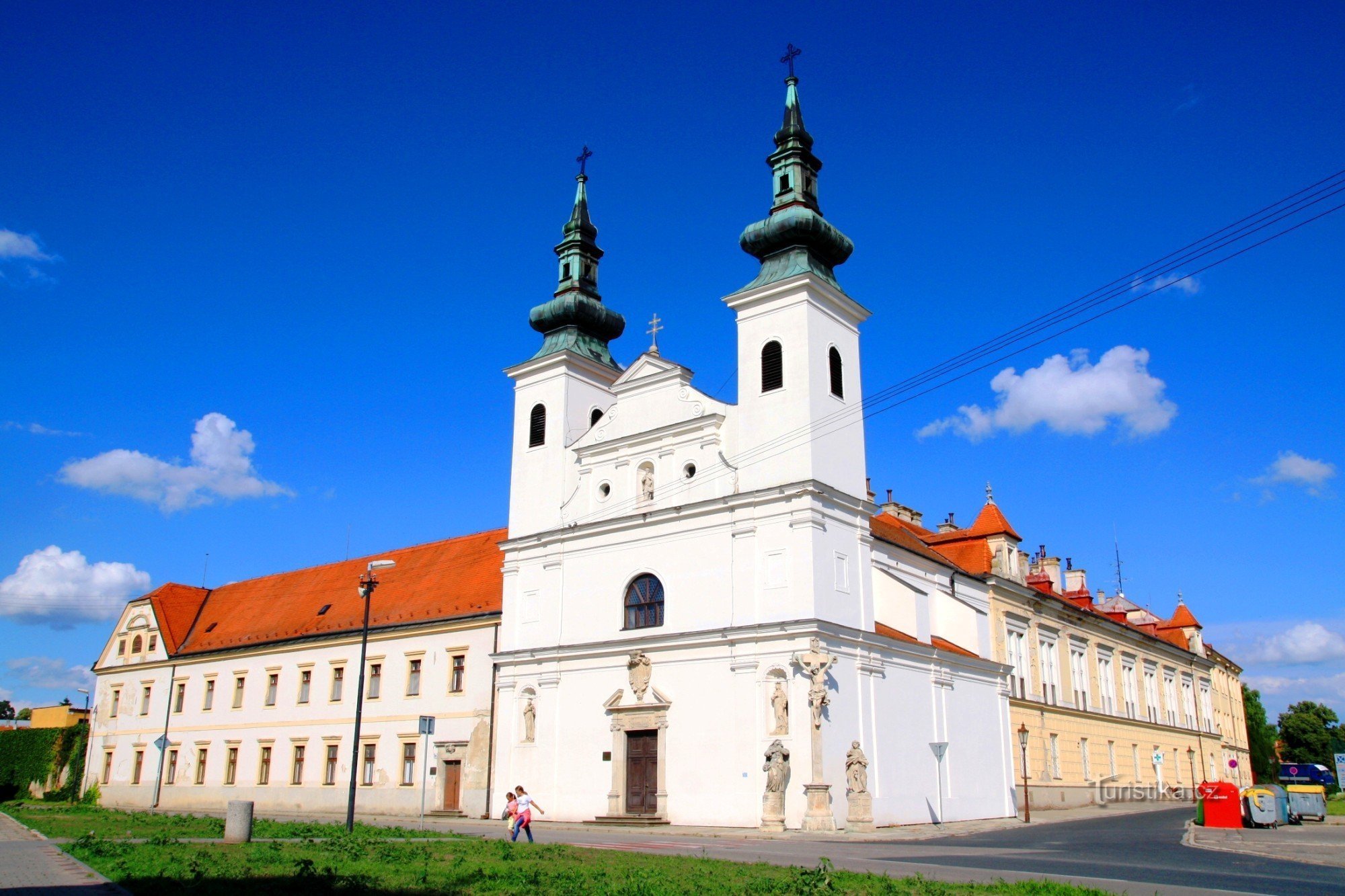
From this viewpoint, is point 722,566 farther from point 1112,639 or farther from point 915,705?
point 1112,639

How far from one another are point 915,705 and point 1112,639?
2470cm

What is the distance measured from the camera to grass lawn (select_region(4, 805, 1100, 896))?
13.1 metres

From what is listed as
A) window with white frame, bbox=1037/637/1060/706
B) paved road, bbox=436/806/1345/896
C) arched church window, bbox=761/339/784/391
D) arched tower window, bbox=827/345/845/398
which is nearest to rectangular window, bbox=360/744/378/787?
paved road, bbox=436/806/1345/896

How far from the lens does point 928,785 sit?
33125 mm

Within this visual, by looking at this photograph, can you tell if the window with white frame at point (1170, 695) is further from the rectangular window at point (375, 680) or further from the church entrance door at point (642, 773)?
the rectangular window at point (375, 680)

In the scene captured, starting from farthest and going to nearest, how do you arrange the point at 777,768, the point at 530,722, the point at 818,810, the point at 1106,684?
the point at 1106,684
the point at 530,722
the point at 777,768
the point at 818,810

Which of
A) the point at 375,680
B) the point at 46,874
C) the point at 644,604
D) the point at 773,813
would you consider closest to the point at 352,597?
the point at 375,680

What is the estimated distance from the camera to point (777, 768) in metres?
28.6

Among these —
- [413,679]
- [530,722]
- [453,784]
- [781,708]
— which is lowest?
[453,784]

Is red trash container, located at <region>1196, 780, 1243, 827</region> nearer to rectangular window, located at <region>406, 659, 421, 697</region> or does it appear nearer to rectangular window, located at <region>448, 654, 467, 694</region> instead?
rectangular window, located at <region>448, 654, 467, 694</region>

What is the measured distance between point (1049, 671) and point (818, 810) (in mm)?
22360

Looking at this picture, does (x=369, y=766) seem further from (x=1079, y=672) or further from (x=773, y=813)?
(x=1079, y=672)

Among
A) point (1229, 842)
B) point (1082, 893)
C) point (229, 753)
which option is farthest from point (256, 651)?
point (1082, 893)

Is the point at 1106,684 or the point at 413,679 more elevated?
the point at 1106,684
